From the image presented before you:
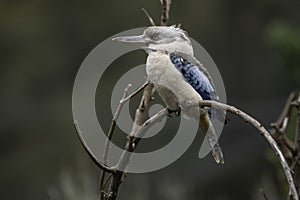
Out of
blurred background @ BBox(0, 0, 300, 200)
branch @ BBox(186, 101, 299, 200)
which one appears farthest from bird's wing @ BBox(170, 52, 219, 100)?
blurred background @ BBox(0, 0, 300, 200)

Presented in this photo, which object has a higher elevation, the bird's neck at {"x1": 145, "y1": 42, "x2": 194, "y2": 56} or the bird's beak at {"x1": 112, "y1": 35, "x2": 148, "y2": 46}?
the bird's beak at {"x1": 112, "y1": 35, "x2": 148, "y2": 46}

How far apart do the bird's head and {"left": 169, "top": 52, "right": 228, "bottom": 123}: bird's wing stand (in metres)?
0.04

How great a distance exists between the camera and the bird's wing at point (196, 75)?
129 cm

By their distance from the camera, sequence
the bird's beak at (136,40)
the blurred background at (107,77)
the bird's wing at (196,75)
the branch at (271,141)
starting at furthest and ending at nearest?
the blurred background at (107,77) < the bird's wing at (196,75) < the bird's beak at (136,40) < the branch at (271,141)

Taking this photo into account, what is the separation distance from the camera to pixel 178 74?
1.30 metres

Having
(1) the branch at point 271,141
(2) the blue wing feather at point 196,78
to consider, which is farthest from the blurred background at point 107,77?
(1) the branch at point 271,141

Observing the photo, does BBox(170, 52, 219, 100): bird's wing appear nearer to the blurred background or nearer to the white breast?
the white breast

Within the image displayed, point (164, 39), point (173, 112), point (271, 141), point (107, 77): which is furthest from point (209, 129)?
point (107, 77)

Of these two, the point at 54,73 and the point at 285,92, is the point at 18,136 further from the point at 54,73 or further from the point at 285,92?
the point at 285,92

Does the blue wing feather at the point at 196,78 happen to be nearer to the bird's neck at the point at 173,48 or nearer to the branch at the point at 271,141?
the bird's neck at the point at 173,48

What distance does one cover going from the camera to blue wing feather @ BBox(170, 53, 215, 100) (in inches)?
50.9

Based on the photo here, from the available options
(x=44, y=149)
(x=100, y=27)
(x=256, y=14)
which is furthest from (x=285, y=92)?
(x=44, y=149)

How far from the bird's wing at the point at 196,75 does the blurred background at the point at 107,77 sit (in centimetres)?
223

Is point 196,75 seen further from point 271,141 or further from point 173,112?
point 271,141
